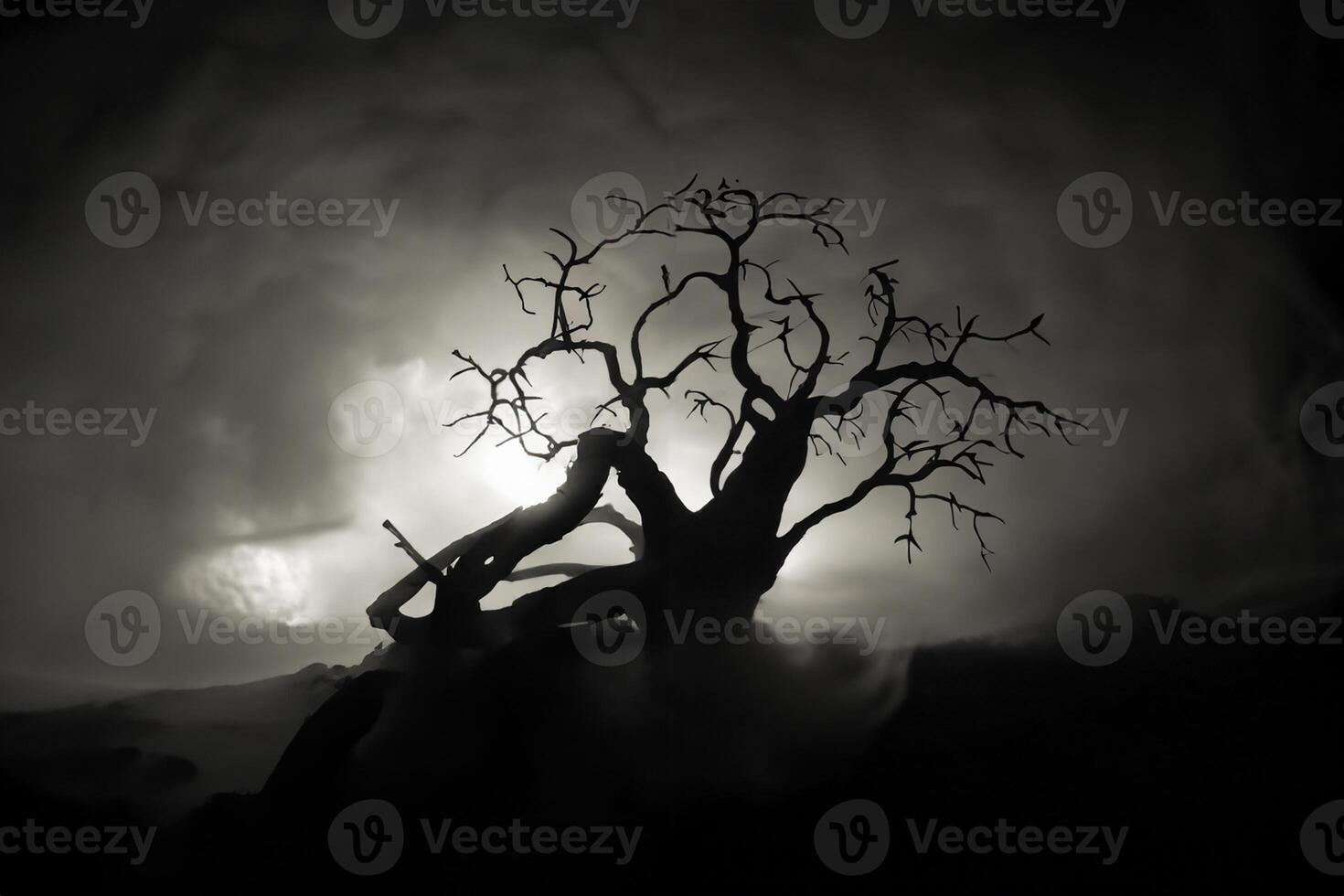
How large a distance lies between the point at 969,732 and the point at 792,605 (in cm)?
59

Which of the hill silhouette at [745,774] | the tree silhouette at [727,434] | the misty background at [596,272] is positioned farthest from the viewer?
the misty background at [596,272]

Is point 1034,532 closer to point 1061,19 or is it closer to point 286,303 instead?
point 1061,19

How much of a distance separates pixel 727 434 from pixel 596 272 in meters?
0.63

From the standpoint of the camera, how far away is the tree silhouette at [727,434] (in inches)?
96.3

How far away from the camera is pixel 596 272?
8.96 ft

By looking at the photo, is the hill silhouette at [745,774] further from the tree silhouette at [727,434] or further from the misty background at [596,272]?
the misty background at [596,272]

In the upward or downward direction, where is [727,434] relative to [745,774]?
upward

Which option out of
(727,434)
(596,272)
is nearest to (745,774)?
(727,434)

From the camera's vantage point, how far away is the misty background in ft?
8.78

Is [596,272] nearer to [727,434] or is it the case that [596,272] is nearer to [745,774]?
[727,434]

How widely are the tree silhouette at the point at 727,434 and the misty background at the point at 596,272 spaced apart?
91mm

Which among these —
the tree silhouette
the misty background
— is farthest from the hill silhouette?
the misty background

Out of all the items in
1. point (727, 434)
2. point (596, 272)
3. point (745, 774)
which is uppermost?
point (596, 272)

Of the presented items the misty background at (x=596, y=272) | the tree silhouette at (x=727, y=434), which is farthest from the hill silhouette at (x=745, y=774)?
the misty background at (x=596, y=272)
